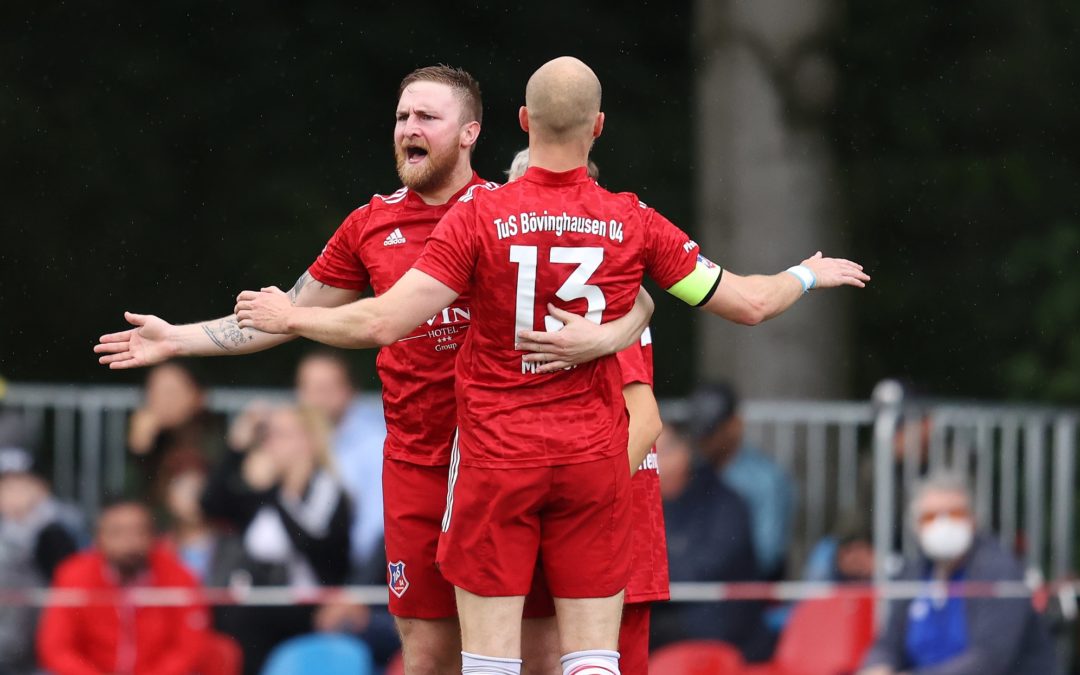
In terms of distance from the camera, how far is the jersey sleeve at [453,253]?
5.04 m

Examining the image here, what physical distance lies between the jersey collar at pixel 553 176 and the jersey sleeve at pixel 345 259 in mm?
879

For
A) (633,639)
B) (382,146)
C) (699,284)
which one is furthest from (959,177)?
(699,284)

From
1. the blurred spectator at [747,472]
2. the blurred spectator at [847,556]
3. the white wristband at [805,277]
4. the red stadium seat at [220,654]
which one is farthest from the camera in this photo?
the blurred spectator at [747,472]

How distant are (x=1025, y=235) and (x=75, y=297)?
8.62 m

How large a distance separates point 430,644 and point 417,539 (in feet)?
1.25

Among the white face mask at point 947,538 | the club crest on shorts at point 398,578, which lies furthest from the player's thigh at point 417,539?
the white face mask at point 947,538

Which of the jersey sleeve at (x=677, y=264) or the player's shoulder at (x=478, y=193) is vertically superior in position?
Result: the player's shoulder at (x=478, y=193)

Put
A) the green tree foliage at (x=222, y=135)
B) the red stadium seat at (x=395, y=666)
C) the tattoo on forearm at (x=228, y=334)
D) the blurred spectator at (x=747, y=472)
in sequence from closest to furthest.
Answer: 1. the tattoo on forearm at (x=228, y=334)
2. the red stadium seat at (x=395, y=666)
3. the blurred spectator at (x=747, y=472)
4. the green tree foliage at (x=222, y=135)

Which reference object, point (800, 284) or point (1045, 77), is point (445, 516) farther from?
point (1045, 77)

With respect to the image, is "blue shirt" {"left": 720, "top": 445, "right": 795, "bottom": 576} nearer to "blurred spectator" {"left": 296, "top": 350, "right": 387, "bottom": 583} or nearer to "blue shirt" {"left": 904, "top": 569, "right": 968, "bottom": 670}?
"blue shirt" {"left": 904, "top": 569, "right": 968, "bottom": 670}

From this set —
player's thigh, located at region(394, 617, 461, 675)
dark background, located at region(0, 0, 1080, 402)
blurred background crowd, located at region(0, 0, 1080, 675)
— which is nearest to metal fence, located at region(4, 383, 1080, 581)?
blurred background crowd, located at region(0, 0, 1080, 675)

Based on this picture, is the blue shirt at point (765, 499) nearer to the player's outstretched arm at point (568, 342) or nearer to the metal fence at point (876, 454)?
the metal fence at point (876, 454)

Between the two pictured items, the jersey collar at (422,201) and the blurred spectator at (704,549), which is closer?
the jersey collar at (422,201)

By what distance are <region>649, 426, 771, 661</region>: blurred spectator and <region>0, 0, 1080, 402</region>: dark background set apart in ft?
15.9
